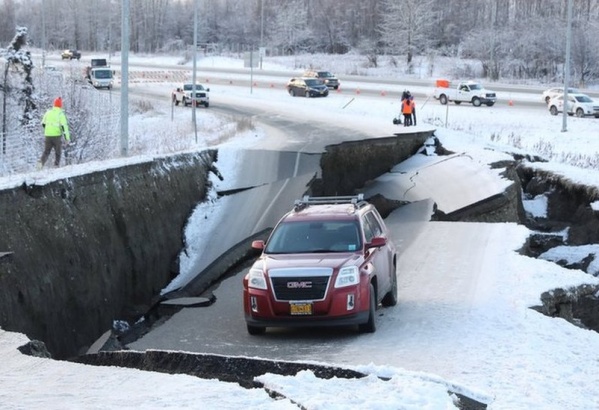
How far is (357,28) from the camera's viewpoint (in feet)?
430

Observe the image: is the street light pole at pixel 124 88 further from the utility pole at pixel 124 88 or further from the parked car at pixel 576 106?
the parked car at pixel 576 106

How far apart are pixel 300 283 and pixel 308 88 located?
4954 cm

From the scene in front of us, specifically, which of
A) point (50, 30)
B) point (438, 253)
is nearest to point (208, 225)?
point (438, 253)

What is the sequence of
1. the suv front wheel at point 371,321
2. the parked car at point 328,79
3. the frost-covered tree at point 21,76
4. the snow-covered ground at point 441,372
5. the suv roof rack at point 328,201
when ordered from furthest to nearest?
the parked car at point 328,79
the frost-covered tree at point 21,76
the suv roof rack at point 328,201
the suv front wheel at point 371,321
the snow-covered ground at point 441,372

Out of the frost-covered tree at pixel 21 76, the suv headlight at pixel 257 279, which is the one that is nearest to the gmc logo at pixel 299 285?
the suv headlight at pixel 257 279

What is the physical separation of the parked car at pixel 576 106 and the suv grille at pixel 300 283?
42.8 metres

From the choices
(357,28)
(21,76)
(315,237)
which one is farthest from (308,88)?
(357,28)

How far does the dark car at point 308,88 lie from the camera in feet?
201

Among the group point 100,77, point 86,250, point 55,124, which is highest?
point 100,77

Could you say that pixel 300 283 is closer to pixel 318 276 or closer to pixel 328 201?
pixel 318 276

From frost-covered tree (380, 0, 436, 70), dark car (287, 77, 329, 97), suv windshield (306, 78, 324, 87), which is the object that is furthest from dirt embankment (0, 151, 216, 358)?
frost-covered tree (380, 0, 436, 70)

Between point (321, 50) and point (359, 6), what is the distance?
551 inches

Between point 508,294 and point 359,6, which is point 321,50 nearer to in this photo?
point 359,6

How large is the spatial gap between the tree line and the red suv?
246 feet
